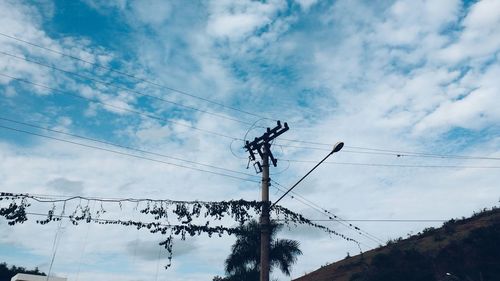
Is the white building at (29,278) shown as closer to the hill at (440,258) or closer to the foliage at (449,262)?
the hill at (440,258)

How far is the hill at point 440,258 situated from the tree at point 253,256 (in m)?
7.39

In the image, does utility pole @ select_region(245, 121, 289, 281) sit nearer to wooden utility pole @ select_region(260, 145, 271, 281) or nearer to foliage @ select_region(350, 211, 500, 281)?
wooden utility pole @ select_region(260, 145, 271, 281)

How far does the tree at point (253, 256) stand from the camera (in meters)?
29.0

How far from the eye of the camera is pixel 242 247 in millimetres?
29734

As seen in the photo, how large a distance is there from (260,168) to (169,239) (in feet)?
15.8

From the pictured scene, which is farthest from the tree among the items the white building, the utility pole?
the white building

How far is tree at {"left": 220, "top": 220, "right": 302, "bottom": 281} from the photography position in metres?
29.0

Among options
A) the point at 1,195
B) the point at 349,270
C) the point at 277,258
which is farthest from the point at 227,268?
the point at 1,195

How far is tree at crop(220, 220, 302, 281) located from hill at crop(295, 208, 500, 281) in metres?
7.39

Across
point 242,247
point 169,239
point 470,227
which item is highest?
point 470,227

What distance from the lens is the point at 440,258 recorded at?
107 feet

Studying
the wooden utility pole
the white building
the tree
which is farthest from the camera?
the white building

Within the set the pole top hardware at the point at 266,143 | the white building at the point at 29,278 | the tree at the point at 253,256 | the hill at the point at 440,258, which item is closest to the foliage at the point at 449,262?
the hill at the point at 440,258

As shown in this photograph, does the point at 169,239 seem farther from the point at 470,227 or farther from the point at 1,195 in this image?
the point at 470,227
